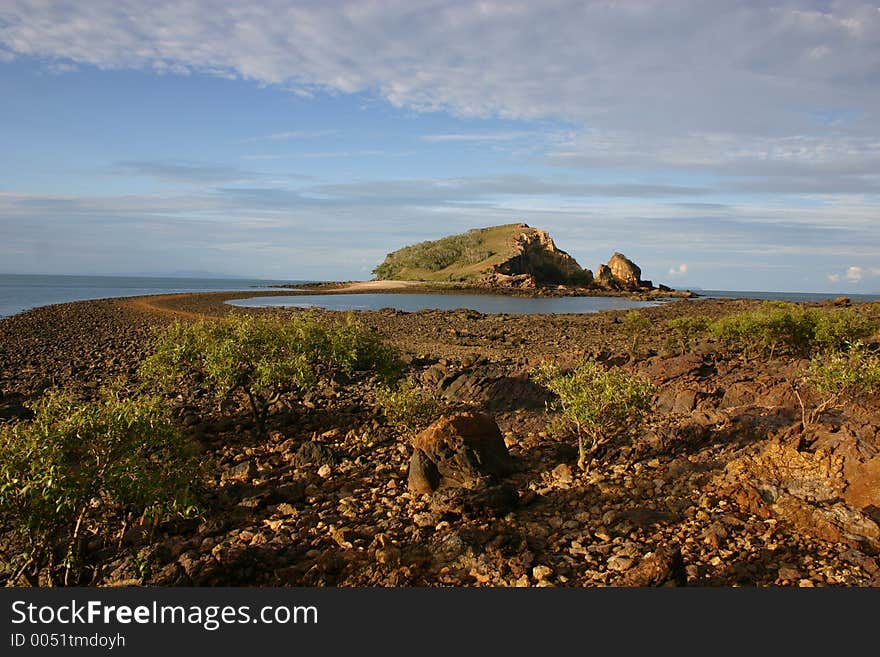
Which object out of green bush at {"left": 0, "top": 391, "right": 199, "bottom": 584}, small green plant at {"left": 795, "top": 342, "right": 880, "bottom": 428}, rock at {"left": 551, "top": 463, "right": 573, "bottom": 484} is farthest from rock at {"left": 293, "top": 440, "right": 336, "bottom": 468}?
small green plant at {"left": 795, "top": 342, "right": 880, "bottom": 428}

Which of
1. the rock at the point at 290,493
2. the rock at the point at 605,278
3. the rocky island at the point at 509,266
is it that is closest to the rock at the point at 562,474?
the rock at the point at 290,493

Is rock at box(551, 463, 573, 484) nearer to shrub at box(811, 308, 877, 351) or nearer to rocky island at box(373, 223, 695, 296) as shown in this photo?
shrub at box(811, 308, 877, 351)

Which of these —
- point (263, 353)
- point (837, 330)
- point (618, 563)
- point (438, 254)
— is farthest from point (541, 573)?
point (438, 254)

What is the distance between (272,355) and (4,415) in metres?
8.50

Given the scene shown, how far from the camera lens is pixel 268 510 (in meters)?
11.8

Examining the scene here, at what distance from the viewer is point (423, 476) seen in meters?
12.4

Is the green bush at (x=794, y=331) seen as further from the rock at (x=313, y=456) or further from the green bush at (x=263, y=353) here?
the rock at (x=313, y=456)

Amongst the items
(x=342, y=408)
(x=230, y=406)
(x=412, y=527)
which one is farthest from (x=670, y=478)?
(x=230, y=406)

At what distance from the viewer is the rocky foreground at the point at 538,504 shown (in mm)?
9141

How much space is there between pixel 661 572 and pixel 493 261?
515 ft

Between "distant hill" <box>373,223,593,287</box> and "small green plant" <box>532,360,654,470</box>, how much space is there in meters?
132

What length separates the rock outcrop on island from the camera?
15700 centimetres

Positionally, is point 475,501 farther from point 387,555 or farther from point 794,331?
point 794,331

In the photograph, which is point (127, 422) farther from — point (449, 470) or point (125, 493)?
point (449, 470)
